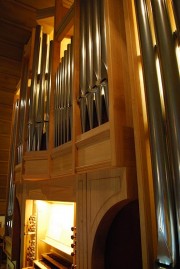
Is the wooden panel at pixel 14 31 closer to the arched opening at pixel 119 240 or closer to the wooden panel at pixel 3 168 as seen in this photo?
the wooden panel at pixel 3 168

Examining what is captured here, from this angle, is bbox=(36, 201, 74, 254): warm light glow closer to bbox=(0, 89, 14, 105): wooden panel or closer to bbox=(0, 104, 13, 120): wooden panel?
bbox=(0, 104, 13, 120): wooden panel

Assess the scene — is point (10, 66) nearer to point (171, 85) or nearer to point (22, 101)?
point (22, 101)

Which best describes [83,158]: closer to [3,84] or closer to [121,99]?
[121,99]

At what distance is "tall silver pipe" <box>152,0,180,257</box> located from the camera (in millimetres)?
1361

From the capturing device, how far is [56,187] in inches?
115

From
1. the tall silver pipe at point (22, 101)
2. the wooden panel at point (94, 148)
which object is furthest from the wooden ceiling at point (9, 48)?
the wooden panel at point (94, 148)

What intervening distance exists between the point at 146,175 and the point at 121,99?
0.71 metres

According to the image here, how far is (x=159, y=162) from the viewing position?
4.86ft

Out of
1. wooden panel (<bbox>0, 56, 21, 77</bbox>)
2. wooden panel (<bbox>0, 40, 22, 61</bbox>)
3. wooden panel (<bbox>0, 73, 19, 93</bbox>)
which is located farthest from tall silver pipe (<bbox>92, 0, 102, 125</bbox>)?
wooden panel (<bbox>0, 73, 19, 93</bbox>)

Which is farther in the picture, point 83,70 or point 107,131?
point 83,70

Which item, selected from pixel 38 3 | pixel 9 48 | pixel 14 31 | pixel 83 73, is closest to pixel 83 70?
pixel 83 73

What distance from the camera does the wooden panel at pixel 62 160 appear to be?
258 centimetres

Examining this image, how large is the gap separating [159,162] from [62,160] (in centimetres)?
150

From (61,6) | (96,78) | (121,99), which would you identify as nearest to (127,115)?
(121,99)
